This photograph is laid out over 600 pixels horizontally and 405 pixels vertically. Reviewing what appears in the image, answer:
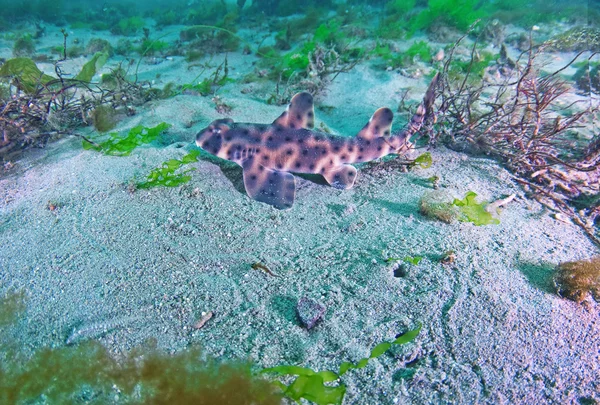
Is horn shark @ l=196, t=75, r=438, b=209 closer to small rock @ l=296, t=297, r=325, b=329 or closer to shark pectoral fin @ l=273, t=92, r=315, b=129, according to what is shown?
shark pectoral fin @ l=273, t=92, r=315, b=129

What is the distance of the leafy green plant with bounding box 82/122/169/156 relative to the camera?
5.07 m

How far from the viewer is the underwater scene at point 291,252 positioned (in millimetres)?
2572

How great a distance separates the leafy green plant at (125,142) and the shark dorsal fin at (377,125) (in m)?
3.30

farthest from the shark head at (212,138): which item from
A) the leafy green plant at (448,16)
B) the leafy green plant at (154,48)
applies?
the leafy green plant at (448,16)

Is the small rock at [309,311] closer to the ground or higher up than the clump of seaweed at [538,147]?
closer to the ground

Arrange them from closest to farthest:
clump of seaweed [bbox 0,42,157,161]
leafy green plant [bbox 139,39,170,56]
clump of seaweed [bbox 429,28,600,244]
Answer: clump of seaweed [bbox 429,28,600,244] < clump of seaweed [bbox 0,42,157,161] < leafy green plant [bbox 139,39,170,56]

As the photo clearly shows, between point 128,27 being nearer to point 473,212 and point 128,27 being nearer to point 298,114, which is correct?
point 298,114

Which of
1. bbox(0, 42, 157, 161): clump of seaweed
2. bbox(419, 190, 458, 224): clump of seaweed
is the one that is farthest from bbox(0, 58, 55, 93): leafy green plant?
bbox(419, 190, 458, 224): clump of seaweed

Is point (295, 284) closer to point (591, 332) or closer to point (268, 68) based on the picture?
point (591, 332)

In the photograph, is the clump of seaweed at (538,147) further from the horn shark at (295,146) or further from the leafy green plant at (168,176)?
the leafy green plant at (168,176)

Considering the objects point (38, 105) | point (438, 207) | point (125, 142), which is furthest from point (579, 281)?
point (38, 105)

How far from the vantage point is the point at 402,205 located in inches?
175

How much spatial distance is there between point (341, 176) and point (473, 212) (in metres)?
1.77

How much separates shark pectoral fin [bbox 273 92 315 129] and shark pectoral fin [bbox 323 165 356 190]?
0.83 metres
